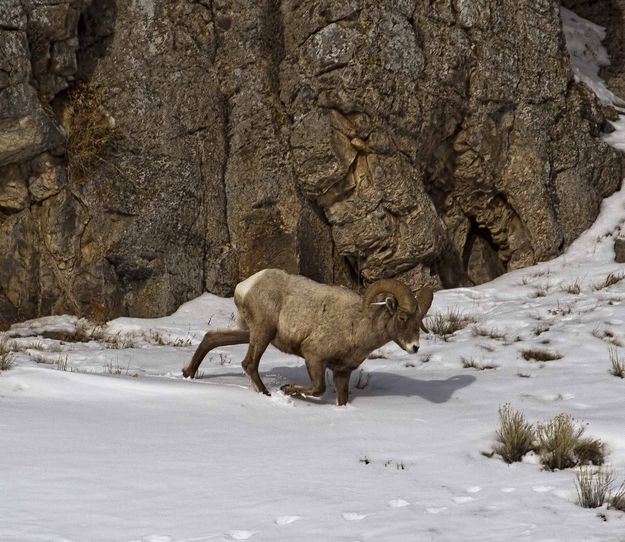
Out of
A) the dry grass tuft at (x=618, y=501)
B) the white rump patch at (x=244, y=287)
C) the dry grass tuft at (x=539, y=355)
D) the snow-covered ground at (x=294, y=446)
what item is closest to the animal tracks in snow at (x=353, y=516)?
the snow-covered ground at (x=294, y=446)

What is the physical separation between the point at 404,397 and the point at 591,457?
2655 mm

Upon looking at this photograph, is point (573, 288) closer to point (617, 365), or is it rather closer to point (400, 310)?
point (617, 365)

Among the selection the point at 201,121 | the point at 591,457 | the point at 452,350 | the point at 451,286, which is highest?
the point at 201,121

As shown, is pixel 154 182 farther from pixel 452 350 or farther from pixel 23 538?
pixel 23 538

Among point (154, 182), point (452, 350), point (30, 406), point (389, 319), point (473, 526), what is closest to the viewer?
point (473, 526)

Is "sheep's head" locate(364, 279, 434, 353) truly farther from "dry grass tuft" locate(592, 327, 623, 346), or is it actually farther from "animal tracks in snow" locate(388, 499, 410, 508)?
"dry grass tuft" locate(592, 327, 623, 346)

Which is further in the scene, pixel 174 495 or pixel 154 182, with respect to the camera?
pixel 154 182

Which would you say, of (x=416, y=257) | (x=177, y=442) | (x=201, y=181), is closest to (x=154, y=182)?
(x=201, y=181)

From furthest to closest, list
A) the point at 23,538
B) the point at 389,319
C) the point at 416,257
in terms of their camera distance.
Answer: the point at 416,257
the point at 389,319
the point at 23,538

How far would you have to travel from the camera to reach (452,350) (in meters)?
10.7

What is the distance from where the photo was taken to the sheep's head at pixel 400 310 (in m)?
8.14

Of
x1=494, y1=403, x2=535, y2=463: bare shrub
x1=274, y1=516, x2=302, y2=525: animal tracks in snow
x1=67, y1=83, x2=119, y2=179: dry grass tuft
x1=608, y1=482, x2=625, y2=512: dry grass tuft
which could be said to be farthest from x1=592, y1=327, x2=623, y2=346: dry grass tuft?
x1=67, y1=83, x2=119, y2=179: dry grass tuft

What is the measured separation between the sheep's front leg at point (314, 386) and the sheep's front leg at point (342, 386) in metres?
0.15

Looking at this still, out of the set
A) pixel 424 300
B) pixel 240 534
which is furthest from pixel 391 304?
pixel 240 534
